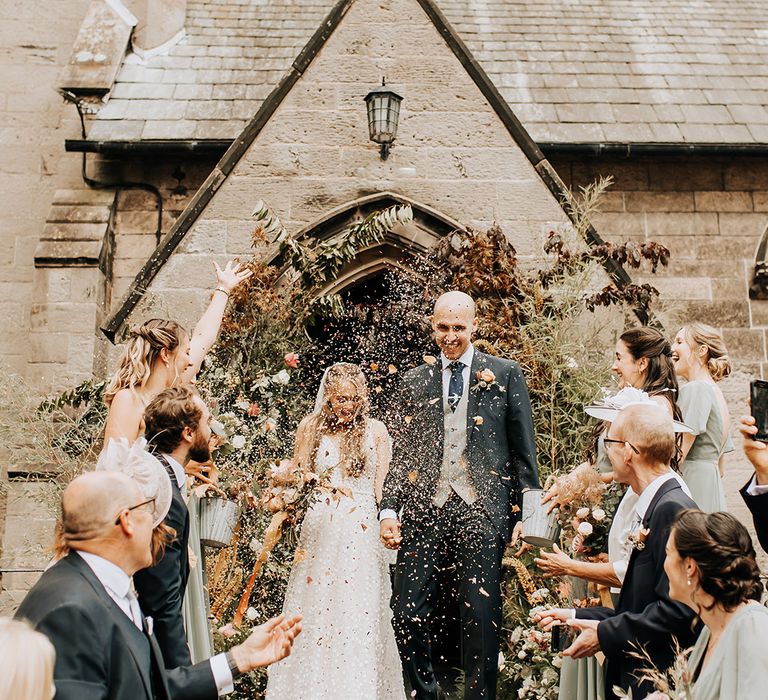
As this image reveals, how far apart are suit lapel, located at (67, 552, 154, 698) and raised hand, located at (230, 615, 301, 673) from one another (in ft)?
1.09

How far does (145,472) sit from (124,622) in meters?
0.48

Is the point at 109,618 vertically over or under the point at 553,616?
over

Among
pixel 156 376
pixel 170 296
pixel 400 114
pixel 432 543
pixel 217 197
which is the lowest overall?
pixel 432 543

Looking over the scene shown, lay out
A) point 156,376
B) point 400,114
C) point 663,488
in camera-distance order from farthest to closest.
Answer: point 400,114 < point 156,376 < point 663,488

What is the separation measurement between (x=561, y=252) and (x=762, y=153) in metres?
3.89

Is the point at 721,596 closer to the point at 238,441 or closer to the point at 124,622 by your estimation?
the point at 124,622

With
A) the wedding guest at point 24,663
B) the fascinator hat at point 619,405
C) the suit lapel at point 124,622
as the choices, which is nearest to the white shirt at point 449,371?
the fascinator hat at point 619,405

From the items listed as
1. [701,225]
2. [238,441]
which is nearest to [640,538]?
[238,441]

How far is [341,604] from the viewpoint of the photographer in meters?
4.96

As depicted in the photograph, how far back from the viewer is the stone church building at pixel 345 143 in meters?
6.94

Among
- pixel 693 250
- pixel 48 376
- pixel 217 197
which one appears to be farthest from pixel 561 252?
pixel 48 376

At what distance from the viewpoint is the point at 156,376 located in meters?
4.15

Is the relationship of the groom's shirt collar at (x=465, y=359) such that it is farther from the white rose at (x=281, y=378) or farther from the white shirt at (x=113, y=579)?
the white shirt at (x=113, y=579)

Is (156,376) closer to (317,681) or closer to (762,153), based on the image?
(317,681)
